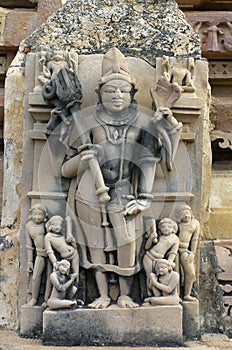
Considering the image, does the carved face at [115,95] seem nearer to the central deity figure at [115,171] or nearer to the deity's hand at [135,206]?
the central deity figure at [115,171]

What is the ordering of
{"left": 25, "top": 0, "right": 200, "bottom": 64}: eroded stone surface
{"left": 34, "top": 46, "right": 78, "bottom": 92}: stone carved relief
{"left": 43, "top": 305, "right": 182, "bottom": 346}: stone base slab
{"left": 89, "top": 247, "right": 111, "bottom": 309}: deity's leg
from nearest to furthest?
{"left": 43, "top": 305, "right": 182, "bottom": 346}: stone base slab < {"left": 89, "top": 247, "right": 111, "bottom": 309}: deity's leg < {"left": 34, "top": 46, "right": 78, "bottom": 92}: stone carved relief < {"left": 25, "top": 0, "right": 200, "bottom": 64}: eroded stone surface

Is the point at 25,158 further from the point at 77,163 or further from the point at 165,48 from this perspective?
the point at 165,48

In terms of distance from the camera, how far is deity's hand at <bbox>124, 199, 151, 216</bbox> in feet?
9.95

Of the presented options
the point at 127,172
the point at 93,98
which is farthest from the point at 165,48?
the point at 127,172

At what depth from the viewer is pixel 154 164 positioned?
310 cm

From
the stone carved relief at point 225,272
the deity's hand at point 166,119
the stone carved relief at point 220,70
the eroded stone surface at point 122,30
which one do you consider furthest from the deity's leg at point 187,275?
the stone carved relief at point 220,70

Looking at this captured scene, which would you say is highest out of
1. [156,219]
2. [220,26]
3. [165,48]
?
[220,26]

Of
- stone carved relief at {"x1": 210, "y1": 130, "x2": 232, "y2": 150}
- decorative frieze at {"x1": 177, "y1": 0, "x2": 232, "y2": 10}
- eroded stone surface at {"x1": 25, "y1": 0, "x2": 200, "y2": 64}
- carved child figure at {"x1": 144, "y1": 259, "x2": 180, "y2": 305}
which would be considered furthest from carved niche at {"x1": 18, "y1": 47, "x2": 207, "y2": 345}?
decorative frieze at {"x1": 177, "y1": 0, "x2": 232, "y2": 10}

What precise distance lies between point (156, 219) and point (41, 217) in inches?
20.5

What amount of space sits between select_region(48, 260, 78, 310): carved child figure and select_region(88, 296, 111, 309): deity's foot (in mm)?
Result: 89

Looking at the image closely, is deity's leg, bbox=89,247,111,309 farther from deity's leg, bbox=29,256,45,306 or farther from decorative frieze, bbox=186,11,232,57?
decorative frieze, bbox=186,11,232,57

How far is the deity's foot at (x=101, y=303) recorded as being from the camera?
303 centimetres

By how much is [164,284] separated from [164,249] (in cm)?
15

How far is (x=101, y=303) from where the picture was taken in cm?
304
